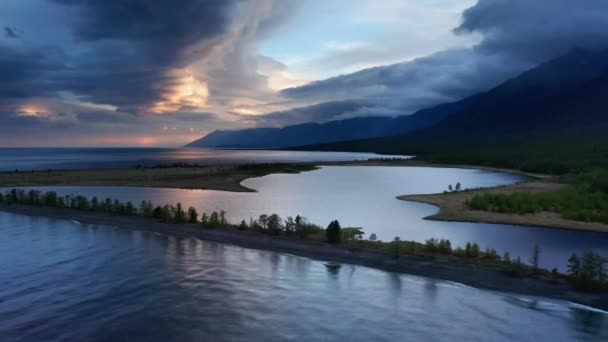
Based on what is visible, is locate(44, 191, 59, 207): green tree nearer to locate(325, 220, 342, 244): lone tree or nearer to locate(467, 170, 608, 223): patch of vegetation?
locate(325, 220, 342, 244): lone tree

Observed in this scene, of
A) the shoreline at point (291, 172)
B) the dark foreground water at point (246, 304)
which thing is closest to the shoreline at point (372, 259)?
the dark foreground water at point (246, 304)

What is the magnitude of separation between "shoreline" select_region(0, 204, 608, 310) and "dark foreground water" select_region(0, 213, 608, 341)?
0.67 meters

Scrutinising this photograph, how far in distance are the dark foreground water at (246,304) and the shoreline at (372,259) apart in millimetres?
671

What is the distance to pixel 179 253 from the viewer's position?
2130 centimetres

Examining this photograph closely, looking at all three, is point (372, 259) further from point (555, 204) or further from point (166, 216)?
point (555, 204)

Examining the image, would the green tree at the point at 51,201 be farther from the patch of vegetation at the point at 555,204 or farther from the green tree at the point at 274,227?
the patch of vegetation at the point at 555,204

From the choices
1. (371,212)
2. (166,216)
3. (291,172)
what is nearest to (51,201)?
(166,216)

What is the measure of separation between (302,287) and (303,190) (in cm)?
3737

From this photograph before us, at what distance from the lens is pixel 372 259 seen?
19969mm

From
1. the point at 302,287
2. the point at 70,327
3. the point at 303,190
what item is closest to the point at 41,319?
the point at 70,327

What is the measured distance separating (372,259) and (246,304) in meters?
7.15

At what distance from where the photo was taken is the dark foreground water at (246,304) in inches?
506

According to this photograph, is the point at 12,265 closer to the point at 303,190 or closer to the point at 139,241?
the point at 139,241

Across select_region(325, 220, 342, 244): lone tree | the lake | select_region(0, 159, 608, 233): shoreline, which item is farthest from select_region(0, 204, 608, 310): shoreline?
select_region(0, 159, 608, 233): shoreline
